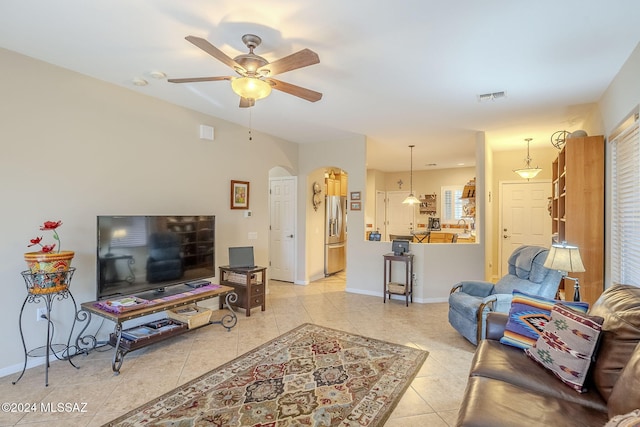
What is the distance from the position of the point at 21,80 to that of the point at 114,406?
9.09ft

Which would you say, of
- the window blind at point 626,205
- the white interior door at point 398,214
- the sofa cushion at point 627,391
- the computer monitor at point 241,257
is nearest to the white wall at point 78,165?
the computer monitor at point 241,257

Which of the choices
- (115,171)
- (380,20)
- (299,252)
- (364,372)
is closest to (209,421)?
(364,372)

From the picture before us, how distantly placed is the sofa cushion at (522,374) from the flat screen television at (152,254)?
2.99 metres

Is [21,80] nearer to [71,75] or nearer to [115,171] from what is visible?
[71,75]

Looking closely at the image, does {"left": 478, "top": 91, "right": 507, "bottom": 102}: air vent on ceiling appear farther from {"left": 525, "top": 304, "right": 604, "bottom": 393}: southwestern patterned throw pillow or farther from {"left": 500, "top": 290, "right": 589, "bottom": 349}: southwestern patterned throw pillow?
{"left": 525, "top": 304, "right": 604, "bottom": 393}: southwestern patterned throw pillow

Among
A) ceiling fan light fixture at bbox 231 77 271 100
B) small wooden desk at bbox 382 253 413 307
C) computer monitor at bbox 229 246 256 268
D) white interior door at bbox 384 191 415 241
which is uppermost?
ceiling fan light fixture at bbox 231 77 271 100

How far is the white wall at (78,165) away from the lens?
8.80ft

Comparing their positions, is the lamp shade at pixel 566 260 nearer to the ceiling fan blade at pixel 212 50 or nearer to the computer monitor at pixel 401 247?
the computer monitor at pixel 401 247

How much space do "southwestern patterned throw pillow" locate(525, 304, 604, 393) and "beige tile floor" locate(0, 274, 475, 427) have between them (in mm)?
752

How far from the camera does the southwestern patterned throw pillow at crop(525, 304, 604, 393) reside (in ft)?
5.66

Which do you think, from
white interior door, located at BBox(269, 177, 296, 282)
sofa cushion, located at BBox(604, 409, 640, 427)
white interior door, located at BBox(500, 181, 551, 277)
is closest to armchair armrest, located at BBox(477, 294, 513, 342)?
sofa cushion, located at BBox(604, 409, 640, 427)

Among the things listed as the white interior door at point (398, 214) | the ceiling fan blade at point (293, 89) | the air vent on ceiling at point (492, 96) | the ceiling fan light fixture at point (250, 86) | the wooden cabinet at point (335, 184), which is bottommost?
the white interior door at point (398, 214)

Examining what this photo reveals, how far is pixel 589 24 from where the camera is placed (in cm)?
221

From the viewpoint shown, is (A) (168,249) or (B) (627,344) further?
(A) (168,249)
